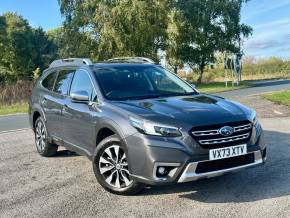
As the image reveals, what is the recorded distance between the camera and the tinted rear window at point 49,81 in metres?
8.28

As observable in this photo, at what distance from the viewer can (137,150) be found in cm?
545

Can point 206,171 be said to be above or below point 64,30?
below

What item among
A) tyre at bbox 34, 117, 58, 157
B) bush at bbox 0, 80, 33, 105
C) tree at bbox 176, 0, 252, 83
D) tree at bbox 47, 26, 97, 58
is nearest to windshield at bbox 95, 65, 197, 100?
tyre at bbox 34, 117, 58, 157

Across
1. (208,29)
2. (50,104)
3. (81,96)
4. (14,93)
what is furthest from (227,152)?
(208,29)

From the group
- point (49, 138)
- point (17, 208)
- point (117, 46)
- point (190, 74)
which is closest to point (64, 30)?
point (117, 46)

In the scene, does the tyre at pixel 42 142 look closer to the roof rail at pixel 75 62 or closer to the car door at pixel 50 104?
the car door at pixel 50 104

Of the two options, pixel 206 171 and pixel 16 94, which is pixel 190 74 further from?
pixel 206 171

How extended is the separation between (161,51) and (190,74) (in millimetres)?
6290

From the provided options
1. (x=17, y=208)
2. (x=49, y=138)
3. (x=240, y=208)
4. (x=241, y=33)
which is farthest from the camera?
(x=241, y=33)

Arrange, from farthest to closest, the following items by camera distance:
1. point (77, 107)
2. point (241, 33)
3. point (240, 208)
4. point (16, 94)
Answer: point (241, 33) < point (16, 94) < point (77, 107) < point (240, 208)

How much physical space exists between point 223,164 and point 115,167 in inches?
55.1

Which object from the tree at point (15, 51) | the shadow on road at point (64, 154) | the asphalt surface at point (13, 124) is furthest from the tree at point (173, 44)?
the shadow on road at point (64, 154)

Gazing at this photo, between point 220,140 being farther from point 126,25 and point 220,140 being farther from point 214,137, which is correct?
point 126,25

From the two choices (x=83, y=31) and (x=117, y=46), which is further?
(x=83, y=31)
